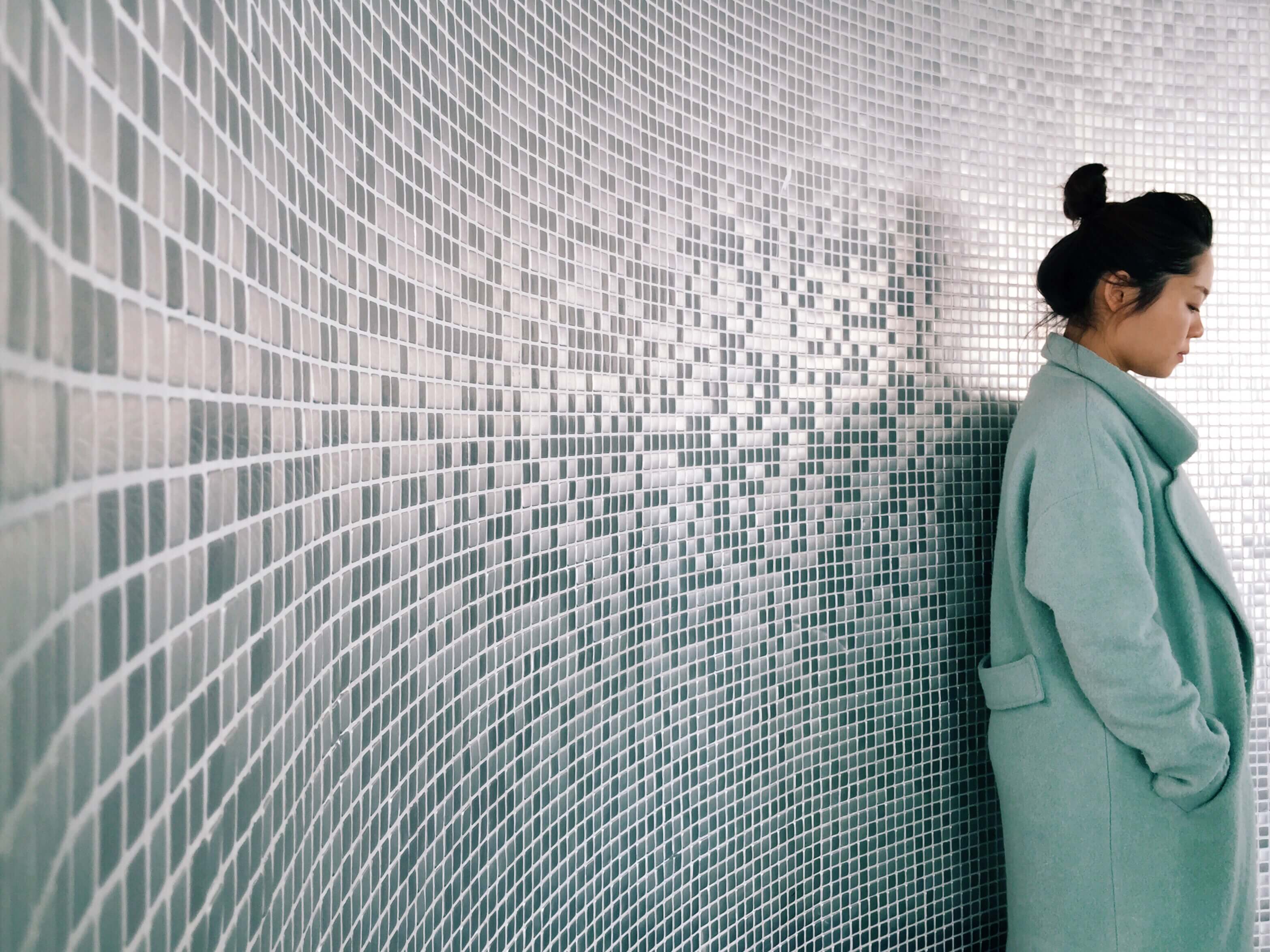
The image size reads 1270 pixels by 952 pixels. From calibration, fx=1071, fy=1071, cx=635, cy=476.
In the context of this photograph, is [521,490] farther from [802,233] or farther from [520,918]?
[802,233]

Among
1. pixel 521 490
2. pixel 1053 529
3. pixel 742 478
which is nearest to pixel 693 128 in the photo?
pixel 742 478

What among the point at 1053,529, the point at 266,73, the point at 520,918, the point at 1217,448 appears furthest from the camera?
the point at 1217,448

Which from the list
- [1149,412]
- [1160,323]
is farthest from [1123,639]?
[1160,323]

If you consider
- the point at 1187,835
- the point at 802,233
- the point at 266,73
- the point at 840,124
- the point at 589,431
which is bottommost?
the point at 1187,835

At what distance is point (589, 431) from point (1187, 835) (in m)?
0.87

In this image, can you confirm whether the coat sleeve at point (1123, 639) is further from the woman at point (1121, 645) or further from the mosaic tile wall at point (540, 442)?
the mosaic tile wall at point (540, 442)

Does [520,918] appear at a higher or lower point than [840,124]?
lower

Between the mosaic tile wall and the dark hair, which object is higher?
the dark hair

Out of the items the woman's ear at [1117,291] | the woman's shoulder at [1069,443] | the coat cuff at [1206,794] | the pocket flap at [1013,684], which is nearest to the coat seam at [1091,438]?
the woman's shoulder at [1069,443]

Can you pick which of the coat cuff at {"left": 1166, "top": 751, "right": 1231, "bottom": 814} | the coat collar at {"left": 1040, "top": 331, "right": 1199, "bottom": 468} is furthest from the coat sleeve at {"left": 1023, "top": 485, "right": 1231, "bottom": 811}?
the coat collar at {"left": 1040, "top": 331, "right": 1199, "bottom": 468}

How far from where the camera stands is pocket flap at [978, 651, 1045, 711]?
1271mm

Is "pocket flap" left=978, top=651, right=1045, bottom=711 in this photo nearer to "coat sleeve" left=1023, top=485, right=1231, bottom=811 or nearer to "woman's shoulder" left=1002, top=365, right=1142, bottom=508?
"coat sleeve" left=1023, top=485, right=1231, bottom=811

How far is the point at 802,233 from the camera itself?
1.23 metres

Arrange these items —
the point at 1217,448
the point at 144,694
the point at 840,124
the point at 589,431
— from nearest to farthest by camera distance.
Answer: the point at 144,694 → the point at 589,431 → the point at 840,124 → the point at 1217,448
